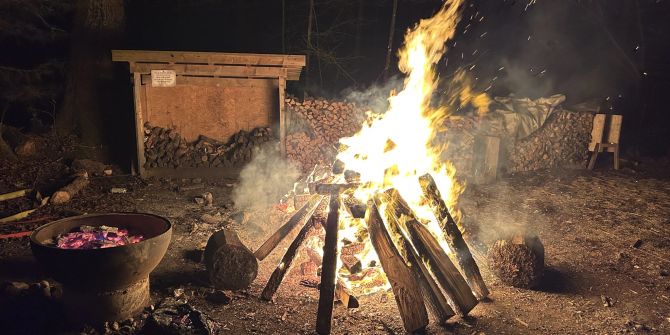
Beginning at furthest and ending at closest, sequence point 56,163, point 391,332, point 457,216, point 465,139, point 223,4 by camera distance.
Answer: point 223,4
point 465,139
point 56,163
point 457,216
point 391,332

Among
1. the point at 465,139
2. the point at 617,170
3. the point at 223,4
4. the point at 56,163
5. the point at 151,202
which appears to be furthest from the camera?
the point at 223,4

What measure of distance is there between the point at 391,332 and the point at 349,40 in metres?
16.7

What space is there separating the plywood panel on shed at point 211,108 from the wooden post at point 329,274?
6.77m

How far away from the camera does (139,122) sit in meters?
10.2

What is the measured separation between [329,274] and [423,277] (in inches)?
39.0

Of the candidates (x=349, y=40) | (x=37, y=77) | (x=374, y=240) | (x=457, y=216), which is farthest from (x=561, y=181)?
(x=37, y=77)

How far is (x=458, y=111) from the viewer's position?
40.0ft

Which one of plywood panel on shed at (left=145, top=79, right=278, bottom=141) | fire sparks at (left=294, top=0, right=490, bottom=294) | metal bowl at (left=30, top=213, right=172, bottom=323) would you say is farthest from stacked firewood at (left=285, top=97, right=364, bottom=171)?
metal bowl at (left=30, top=213, right=172, bottom=323)

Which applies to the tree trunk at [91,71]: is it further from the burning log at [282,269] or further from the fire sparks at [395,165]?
the burning log at [282,269]

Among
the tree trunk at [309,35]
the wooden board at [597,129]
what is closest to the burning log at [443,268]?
the wooden board at [597,129]

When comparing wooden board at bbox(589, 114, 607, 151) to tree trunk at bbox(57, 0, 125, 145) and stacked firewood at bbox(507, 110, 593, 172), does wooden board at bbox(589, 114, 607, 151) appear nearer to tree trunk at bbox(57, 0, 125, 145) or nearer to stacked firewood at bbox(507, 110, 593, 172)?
stacked firewood at bbox(507, 110, 593, 172)

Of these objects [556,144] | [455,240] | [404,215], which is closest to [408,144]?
[404,215]

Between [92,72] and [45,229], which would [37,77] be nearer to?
[92,72]

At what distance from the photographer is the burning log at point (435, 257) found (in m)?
4.52
